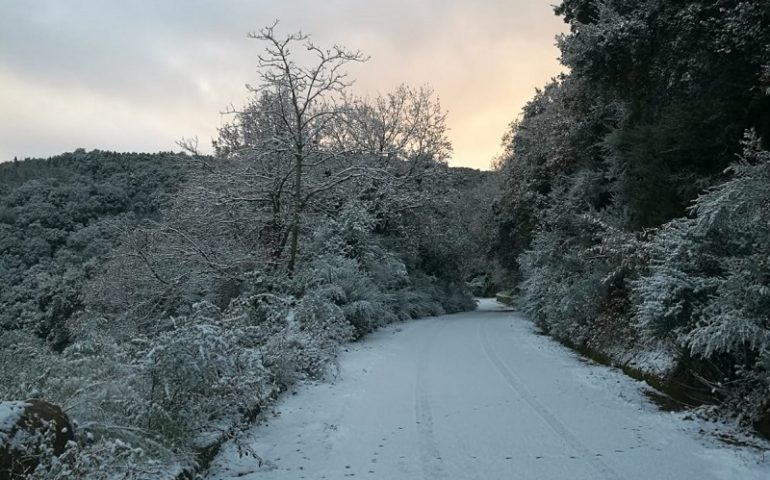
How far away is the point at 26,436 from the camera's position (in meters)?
3.78

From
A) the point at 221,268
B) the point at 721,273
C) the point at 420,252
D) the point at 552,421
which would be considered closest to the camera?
the point at 552,421

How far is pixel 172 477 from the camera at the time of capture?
14.6 ft

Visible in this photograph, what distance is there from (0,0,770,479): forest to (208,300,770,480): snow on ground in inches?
21.7

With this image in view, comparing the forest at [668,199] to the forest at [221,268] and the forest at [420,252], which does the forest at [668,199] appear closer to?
the forest at [420,252]

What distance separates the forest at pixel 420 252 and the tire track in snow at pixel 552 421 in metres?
1.78

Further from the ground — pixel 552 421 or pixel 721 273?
pixel 721 273

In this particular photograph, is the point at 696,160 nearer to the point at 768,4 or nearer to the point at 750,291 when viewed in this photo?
the point at 768,4

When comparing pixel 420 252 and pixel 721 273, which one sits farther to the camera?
pixel 420 252

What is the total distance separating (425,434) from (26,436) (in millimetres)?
4040

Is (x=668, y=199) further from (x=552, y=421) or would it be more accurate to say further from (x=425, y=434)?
(x=425, y=434)

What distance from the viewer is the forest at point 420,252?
5.52 metres

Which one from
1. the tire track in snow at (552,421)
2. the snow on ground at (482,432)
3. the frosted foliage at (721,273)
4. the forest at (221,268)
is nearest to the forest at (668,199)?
the frosted foliage at (721,273)

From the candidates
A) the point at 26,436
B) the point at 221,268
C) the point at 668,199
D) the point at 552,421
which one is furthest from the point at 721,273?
the point at 221,268

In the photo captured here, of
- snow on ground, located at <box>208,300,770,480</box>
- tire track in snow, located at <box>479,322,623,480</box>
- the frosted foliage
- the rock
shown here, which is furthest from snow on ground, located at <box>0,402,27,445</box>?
the frosted foliage
